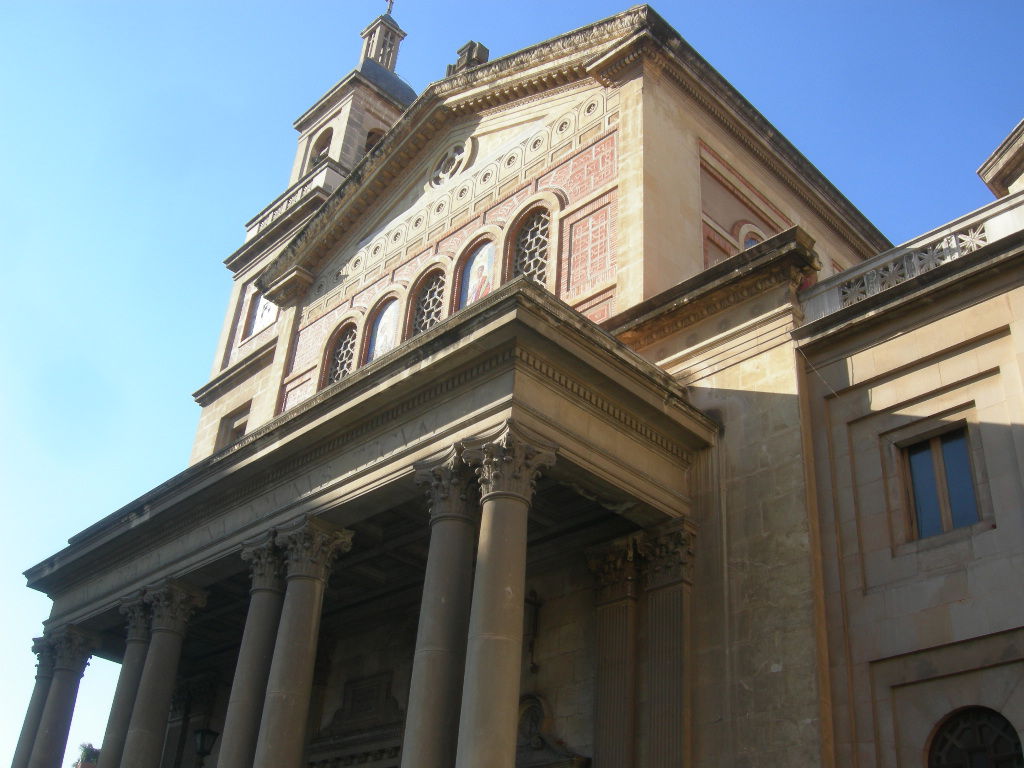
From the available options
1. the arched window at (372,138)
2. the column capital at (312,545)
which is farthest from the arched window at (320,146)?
the column capital at (312,545)

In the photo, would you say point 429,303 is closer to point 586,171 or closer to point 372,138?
point 586,171

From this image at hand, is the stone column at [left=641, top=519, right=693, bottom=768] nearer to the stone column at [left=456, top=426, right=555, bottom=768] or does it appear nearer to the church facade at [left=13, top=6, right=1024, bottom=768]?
the church facade at [left=13, top=6, right=1024, bottom=768]

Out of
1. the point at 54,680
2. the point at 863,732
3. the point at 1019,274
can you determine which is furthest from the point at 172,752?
the point at 1019,274

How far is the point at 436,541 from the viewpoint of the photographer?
12039 millimetres

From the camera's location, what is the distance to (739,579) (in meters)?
12.5

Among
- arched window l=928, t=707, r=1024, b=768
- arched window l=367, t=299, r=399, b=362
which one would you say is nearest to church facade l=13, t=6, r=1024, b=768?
arched window l=928, t=707, r=1024, b=768

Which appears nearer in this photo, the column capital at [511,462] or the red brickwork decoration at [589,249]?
the column capital at [511,462]

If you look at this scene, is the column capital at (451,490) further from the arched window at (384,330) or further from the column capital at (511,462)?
the arched window at (384,330)

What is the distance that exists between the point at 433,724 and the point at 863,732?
14.3 ft

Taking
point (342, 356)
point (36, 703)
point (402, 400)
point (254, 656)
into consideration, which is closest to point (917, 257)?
point (402, 400)

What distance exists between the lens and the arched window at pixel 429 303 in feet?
65.7

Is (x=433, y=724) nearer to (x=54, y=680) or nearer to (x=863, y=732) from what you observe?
(x=863, y=732)

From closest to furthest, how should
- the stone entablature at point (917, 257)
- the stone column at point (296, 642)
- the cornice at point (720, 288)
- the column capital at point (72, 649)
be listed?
the stone entablature at point (917, 257), the stone column at point (296, 642), the cornice at point (720, 288), the column capital at point (72, 649)

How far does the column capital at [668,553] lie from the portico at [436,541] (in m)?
0.02
